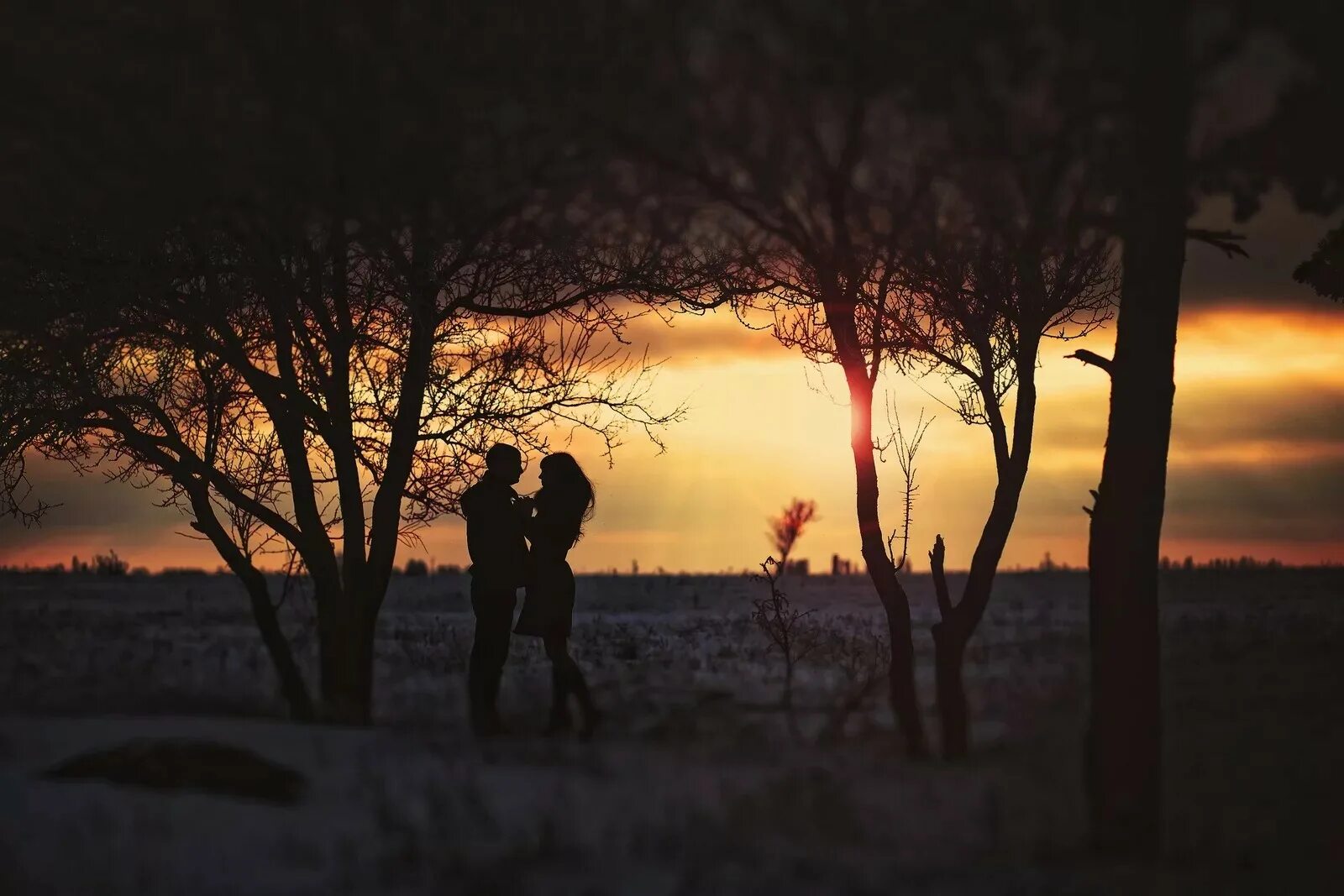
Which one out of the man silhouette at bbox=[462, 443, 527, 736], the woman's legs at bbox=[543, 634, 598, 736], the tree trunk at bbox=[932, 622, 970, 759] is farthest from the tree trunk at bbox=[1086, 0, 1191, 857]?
the man silhouette at bbox=[462, 443, 527, 736]

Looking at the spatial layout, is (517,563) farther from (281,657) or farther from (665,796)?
(665,796)

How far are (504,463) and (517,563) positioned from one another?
0.86 metres

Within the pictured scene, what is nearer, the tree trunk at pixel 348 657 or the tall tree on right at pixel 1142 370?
the tall tree on right at pixel 1142 370

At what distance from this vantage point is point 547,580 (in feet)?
42.4

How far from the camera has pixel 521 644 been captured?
31.8 m

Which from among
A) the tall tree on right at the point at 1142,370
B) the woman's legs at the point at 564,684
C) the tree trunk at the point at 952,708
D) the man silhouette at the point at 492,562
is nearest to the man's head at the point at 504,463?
the man silhouette at the point at 492,562

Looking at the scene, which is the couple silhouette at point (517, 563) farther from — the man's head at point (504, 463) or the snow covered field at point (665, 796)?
the snow covered field at point (665, 796)

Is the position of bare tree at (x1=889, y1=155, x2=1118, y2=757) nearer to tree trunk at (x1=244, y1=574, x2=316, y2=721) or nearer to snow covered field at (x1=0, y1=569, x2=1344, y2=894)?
snow covered field at (x1=0, y1=569, x2=1344, y2=894)

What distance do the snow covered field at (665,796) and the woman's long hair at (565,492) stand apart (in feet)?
6.32

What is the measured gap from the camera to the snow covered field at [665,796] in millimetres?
7750

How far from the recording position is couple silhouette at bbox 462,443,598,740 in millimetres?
12797

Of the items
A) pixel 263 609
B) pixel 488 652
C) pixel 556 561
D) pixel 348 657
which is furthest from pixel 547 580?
pixel 263 609

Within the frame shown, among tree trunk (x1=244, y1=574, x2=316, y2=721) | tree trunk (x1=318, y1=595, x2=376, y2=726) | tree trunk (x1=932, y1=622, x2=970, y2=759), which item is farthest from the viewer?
tree trunk (x1=318, y1=595, x2=376, y2=726)

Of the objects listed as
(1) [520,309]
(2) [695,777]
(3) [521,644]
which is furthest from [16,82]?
(3) [521,644]
